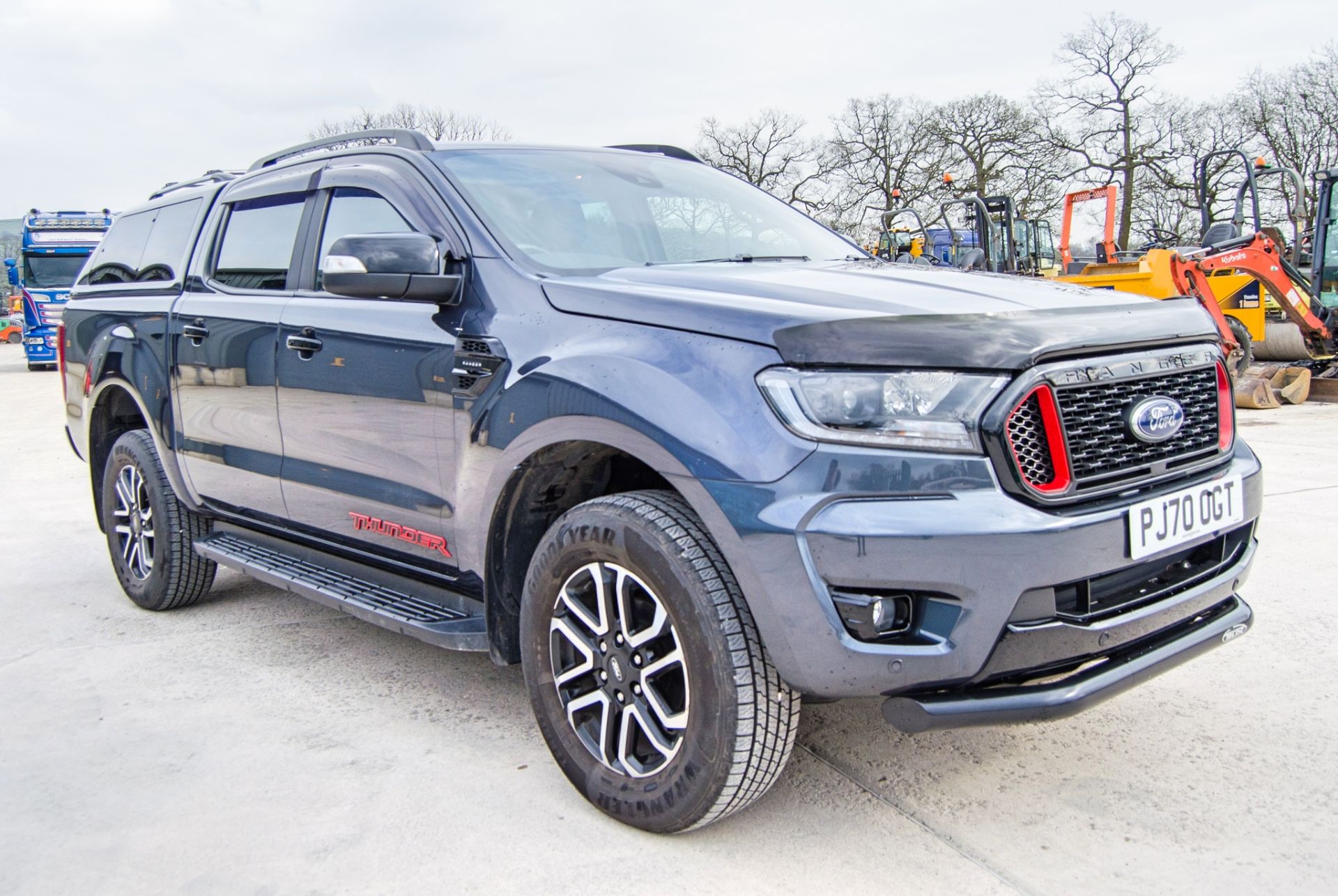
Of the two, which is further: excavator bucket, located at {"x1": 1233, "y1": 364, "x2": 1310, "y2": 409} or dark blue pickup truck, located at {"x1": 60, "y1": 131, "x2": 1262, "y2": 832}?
excavator bucket, located at {"x1": 1233, "y1": 364, "x2": 1310, "y2": 409}

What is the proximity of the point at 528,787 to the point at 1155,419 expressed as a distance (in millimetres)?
1767

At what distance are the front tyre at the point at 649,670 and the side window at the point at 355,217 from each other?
4.16 ft

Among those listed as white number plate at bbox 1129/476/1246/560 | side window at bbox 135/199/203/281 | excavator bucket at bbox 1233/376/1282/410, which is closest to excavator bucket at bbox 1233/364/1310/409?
excavator bucket at bbox 1233/376/1282/410

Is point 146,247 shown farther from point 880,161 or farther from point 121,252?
point 880,161

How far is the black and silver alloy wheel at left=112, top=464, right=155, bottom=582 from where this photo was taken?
465 centimetres

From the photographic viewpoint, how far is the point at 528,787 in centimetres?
286

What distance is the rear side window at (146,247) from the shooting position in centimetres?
459

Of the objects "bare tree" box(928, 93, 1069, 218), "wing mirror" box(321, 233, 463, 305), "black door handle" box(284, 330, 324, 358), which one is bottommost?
"black door handle" box(284, 330, 324, 358)

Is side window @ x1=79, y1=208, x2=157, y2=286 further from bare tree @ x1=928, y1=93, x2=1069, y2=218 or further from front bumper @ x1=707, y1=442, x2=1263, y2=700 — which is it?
bare tree @ x1=928, y1=93, x2=1069, y2=218

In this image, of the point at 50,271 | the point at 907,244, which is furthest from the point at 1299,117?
the point at 50,271

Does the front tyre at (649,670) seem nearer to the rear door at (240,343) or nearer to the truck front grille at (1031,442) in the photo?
the truck front grille at (1031,442)

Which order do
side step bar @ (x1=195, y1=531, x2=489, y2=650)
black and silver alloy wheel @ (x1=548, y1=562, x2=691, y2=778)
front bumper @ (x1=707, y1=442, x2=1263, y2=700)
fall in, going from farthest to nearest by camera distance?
1. side step bar @ (x1=195, y1=531, x2=489, y2=650)
2. black and silver alloy wheel @ (x1=548, y1=562, x2=691, y2=778)
3. front bumper @ (x1=707, y1=442, x2=1263, y2=700)

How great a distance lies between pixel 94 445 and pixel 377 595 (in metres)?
2.49

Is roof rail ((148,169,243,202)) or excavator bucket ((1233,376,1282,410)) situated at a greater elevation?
roof rail ((148,169,243,202))
